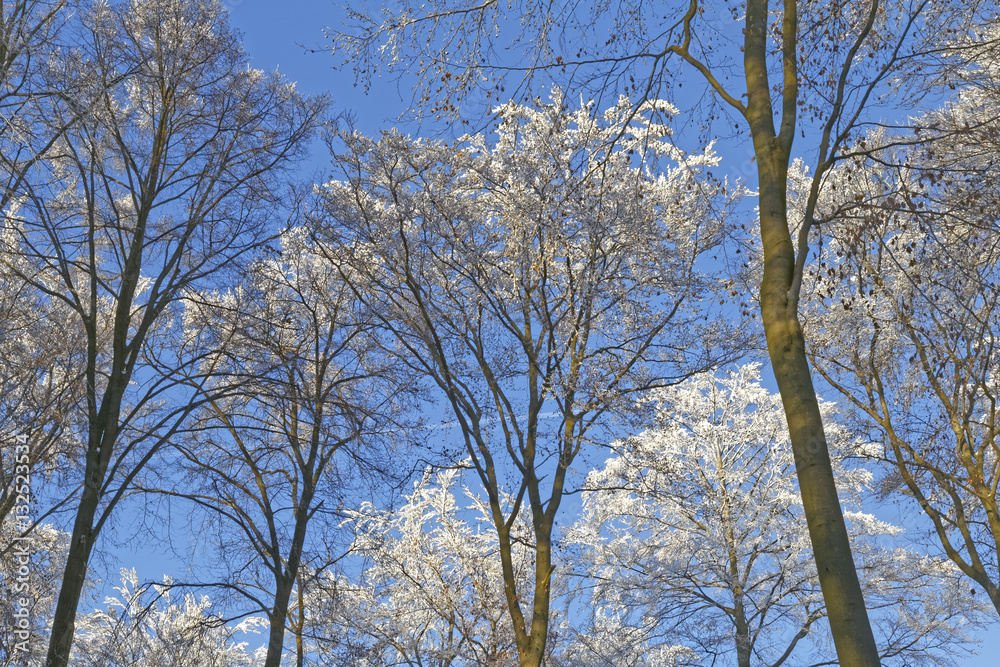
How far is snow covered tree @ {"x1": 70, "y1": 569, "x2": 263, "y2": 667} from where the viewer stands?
923cm

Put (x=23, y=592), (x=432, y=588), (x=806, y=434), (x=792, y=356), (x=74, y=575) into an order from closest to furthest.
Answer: (x=806, y=434) → (x=792, y=356) → (x=74, y=575) → (x=23, y=592) → (x=432, y=588)

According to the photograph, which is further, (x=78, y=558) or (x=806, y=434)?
(x=78, y=558)

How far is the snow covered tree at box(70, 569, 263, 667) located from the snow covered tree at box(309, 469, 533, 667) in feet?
7.53

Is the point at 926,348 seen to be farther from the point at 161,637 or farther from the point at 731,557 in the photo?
the point at 161,637

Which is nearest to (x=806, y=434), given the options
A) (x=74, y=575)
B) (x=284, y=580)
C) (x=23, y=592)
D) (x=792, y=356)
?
(x=792, y=356)

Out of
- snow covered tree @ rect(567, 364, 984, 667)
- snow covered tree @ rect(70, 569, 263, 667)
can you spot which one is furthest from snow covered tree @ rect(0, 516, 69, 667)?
snow covered tree @ rect(567, 364, 984, 667)

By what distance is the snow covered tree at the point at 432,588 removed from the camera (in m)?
13.4

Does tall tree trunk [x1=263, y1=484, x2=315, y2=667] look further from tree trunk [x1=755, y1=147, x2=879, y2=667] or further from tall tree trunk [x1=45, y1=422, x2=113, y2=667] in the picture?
tree trunk [x1=755, y1=147, x2=879, y2=667]

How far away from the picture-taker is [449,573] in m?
15.3

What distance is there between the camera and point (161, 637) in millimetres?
11602

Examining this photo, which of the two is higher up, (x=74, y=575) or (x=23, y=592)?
(x=23, y=592)

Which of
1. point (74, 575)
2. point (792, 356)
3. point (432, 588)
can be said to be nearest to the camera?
point (792, 356)

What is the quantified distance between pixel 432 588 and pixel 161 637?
5.10 meters

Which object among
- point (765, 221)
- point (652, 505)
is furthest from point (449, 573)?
point (765, 221)
